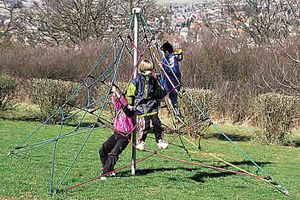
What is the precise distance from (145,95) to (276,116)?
656 cm

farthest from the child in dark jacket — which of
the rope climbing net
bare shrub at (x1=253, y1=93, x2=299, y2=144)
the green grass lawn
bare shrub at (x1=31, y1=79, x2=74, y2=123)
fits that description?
bare shrub at (x1=31, y1=79, x2=74, y2=123)

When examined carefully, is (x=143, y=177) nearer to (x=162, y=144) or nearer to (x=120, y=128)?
(x=162, y=144)

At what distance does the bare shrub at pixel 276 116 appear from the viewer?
488 inches

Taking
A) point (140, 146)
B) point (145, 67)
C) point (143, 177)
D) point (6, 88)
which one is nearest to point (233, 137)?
point (6, 88)

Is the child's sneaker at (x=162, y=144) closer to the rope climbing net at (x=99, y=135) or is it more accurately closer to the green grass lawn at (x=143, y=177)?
the rope climbing net at (x=99, y=135)

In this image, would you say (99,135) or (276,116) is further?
(99,135)

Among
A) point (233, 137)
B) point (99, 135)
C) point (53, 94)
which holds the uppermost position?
point (53, 94)

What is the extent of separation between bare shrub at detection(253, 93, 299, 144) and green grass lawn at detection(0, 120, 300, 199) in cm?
196

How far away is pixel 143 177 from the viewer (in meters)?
7.12

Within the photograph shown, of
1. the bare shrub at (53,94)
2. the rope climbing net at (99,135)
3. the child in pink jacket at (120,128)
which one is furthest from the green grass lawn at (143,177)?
the bare shrub at (53,94)

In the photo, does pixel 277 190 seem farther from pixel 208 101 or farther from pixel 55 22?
pixel 55 22

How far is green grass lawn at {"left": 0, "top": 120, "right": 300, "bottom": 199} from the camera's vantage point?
6.16 metres

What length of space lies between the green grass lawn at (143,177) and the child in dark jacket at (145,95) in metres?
0.64

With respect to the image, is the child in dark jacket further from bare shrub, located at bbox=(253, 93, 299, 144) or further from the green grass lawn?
bare shrub, located at bbox=(253, 93, 299, 144)
